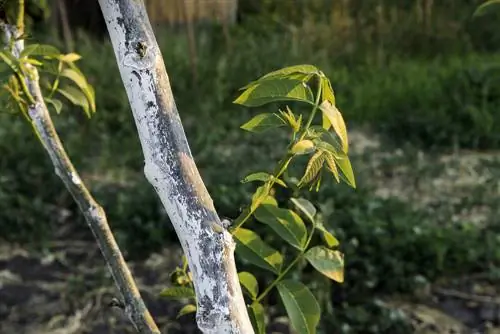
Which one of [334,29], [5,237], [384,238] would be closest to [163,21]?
[334,29]

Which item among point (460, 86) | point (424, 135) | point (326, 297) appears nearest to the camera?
point (326, 297)

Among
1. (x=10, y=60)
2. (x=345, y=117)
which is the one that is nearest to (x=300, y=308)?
(x=10, y=60)

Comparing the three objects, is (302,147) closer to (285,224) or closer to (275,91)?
(275,91)

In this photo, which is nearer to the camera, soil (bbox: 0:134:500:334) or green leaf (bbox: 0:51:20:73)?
green leaf (bbox: 0:51:20:73)

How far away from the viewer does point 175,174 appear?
2.91 feet

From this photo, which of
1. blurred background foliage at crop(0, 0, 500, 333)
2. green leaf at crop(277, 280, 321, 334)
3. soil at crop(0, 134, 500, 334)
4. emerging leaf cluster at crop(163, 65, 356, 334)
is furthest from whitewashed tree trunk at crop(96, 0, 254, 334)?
soil at crop(0, 134, 500, 334)

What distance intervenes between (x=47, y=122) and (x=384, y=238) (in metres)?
2.12

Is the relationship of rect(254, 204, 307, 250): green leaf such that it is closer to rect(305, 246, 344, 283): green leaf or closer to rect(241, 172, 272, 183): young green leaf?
rect(305, 246, 344, 283): green leaf

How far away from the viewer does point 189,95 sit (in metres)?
5.20

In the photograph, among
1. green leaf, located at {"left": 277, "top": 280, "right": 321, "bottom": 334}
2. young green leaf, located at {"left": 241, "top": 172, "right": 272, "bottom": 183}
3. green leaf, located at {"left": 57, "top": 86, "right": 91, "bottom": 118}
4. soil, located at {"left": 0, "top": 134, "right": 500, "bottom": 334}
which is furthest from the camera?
soil, located at {"left": 0, "top": 134, "right": 500, "bottom": 334}

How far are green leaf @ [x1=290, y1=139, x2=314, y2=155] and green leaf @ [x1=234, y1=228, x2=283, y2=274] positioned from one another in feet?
1.22

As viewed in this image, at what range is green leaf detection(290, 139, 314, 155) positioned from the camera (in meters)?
0.91

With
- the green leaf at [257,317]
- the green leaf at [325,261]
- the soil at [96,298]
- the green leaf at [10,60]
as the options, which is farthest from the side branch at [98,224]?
the soil at [96,298]

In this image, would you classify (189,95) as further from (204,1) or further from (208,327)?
(208,327)
